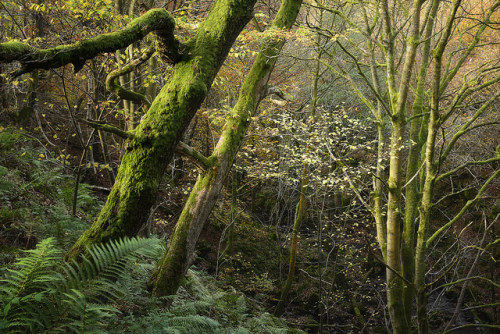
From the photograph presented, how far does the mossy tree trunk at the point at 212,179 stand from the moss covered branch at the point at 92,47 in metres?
1.50

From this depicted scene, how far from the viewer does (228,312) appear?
5145mm

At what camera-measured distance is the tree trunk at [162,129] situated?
3.08m

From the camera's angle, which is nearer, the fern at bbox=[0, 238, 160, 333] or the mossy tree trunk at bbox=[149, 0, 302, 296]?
the fern at bbox=[0, 238, 160, 333]

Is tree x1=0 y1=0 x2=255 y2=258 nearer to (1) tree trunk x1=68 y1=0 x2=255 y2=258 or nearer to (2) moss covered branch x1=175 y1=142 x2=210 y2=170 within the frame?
(1) tree trunk x1=68 y1=0 x2=255 y2=258

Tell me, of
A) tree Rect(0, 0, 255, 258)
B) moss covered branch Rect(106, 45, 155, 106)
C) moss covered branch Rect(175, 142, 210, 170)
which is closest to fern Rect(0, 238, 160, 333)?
tree Rect(0, 0, 255, 258)

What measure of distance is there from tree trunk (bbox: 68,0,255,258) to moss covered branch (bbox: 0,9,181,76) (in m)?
0.31

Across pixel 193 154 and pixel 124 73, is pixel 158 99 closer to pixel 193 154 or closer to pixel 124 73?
pixel 124 73

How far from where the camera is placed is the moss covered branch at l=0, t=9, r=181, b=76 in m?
2.34

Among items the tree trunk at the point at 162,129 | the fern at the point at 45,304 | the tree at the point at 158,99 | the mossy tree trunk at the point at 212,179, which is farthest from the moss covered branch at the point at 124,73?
the fern at the point at 45,304

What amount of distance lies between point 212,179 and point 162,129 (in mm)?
1361

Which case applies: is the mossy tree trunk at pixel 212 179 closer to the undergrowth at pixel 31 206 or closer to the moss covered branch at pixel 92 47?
the undergrowth at pixel 31 206

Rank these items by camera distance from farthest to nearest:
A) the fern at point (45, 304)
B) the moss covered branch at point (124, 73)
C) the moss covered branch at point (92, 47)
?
the moss covered branch at point (124, 73) → the moss covered branch at point (92, 47) → the fern at point (45, 304)

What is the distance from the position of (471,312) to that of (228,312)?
36.6 ft

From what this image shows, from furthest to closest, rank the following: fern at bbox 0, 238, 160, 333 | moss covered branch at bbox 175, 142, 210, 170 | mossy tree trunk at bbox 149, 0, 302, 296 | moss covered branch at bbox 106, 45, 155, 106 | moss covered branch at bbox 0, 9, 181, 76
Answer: mossy tree trunk at bbox 149, 0, 302, 296
moss covered branch at bbox 175, 142, 210, 170
moss covered branch at bbox 106, 45, 155, 106
moss covered branch at bbox 0, 9, 181, 76
fern at bbox 0, 238, 160, 333
